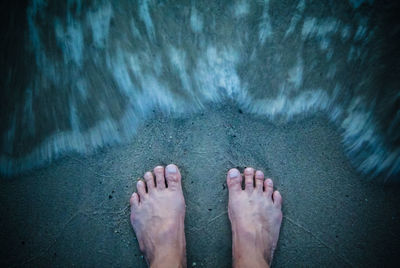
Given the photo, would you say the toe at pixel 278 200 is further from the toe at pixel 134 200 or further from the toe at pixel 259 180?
the toe at pixel 134 200

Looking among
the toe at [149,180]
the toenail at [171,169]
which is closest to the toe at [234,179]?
the toenail at [171,169]

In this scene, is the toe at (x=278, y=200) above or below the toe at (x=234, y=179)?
below

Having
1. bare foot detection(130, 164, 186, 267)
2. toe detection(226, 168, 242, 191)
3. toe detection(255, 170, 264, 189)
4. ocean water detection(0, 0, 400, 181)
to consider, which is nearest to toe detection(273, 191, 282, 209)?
toe detection(255, 170, 264, 189)

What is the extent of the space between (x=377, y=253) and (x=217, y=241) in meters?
1.00

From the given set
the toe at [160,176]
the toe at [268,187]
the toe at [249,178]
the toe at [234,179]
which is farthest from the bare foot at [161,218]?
the toe at [268,187]

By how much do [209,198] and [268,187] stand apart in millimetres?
397

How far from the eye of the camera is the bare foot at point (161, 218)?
1347mm

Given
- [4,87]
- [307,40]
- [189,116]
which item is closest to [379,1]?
[307,40]

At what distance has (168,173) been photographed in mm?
1380

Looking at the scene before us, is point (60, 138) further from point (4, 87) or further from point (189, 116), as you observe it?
point (189, 116)

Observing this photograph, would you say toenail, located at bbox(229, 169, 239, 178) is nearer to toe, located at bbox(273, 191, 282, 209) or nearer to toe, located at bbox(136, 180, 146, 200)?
toe, located at bbox(273, 191, 282, 209)

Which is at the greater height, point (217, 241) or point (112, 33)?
point (112, 33)

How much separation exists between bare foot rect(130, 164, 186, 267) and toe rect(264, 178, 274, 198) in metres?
0.56

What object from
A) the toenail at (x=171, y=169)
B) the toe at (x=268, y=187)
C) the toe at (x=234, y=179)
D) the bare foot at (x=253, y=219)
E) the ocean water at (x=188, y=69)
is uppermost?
the ocean water at (x=188, y=69)
